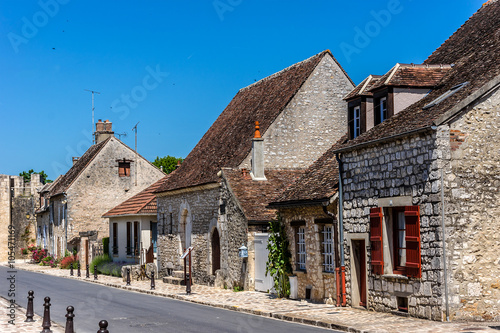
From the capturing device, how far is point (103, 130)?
149 ft

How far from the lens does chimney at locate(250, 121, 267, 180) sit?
23.0 m

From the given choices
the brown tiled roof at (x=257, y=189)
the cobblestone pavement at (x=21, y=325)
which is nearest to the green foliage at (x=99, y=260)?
the brown tiled roof at (x=257, y=189)

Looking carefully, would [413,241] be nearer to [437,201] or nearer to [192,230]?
[437,201]

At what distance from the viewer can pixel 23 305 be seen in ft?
59.8

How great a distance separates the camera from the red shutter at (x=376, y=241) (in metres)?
14.7

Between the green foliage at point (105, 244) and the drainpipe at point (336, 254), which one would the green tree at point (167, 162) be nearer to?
the green foliage at point (105, 244)

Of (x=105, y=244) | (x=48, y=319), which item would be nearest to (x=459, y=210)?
(x=48, y=319)

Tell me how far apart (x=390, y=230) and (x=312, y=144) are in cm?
1050

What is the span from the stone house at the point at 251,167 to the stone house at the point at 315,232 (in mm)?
2226

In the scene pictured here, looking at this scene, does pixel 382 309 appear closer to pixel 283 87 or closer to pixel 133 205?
pixel 283 87

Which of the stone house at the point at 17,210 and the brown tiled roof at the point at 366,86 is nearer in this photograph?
the brown tiled roof at the point at 366,86

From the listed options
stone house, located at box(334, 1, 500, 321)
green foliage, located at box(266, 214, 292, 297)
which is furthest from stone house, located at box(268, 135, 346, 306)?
stone house, located at box(334, 1, 500, 321)

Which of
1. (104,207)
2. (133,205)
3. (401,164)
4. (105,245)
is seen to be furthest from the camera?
(104,207)

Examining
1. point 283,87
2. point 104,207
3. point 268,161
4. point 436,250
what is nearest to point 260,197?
point 268,161
